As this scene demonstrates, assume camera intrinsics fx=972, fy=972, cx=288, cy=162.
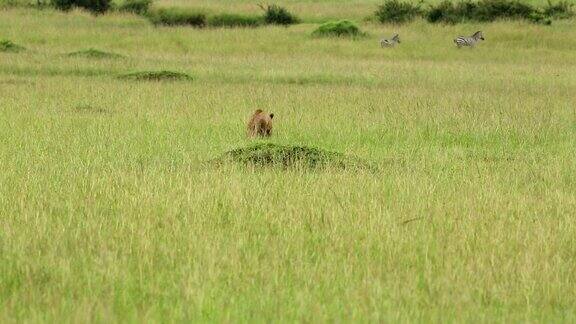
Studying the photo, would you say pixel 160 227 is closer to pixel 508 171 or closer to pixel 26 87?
pixel 508 171

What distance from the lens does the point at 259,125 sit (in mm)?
12742

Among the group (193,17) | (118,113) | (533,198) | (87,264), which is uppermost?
(87,264)

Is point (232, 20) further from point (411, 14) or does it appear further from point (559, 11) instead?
point (559, 11)

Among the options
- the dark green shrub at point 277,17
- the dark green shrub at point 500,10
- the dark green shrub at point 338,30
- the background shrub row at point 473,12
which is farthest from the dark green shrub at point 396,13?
the dark green shrub at point 338,30

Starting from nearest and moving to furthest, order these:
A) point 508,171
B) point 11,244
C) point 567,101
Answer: point 11,244 < point 508,171 < point 567,101

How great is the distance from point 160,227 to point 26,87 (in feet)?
41.1

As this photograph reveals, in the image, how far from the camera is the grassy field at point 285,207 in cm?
514

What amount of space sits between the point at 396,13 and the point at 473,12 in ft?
10.2

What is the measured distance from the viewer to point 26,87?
61.2 ft

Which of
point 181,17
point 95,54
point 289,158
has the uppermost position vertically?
point 289,158

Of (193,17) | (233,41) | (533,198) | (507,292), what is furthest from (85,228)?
(193,17)

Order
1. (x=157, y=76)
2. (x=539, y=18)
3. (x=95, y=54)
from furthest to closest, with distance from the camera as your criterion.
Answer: (x=539, y=18), (x=95, y=54), (x=157, y=76)

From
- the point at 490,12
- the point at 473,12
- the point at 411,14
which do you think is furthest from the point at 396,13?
the point at 490,12

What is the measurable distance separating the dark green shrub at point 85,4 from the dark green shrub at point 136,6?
30.6 inches
